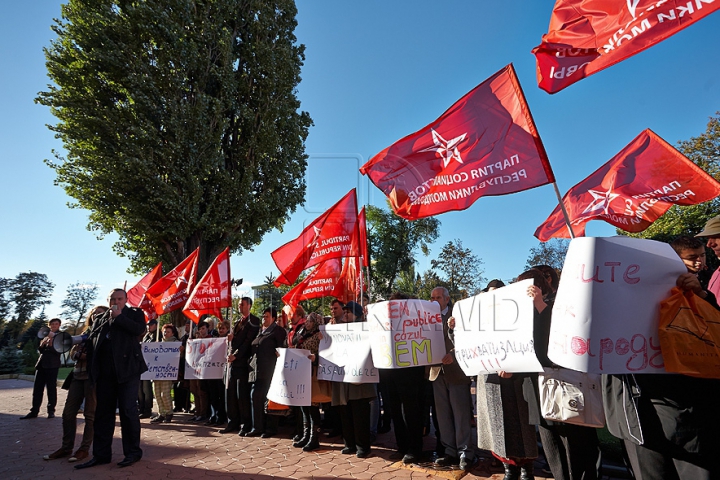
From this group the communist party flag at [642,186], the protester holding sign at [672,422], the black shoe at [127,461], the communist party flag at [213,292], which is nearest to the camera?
the protester holding sign at [672,422]

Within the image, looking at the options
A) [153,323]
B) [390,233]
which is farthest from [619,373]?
[390,233]

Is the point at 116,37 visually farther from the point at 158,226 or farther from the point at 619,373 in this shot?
the point at 619,373

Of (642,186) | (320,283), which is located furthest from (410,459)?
(642,186)

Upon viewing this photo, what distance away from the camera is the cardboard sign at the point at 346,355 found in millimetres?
5895

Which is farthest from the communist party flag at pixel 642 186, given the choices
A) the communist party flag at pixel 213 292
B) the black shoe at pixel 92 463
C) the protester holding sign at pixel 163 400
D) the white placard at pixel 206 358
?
the protester holding sign at pixel 163 400

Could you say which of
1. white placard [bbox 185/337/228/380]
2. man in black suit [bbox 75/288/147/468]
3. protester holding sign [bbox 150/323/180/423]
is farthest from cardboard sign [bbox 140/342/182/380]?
man in black suit [bbox 75/288/147/468]

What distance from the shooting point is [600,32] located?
3.72 meters

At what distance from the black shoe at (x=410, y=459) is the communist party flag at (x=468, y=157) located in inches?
116

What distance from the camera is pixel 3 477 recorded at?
18.3 feet

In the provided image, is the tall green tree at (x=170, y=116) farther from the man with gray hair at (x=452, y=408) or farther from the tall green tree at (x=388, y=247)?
the tall green tree at (x=388, y=247)

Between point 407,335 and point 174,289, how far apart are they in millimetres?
8026

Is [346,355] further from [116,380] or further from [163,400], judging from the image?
[163,400]

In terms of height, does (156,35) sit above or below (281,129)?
above

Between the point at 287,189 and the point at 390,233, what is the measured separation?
87.7 feet
